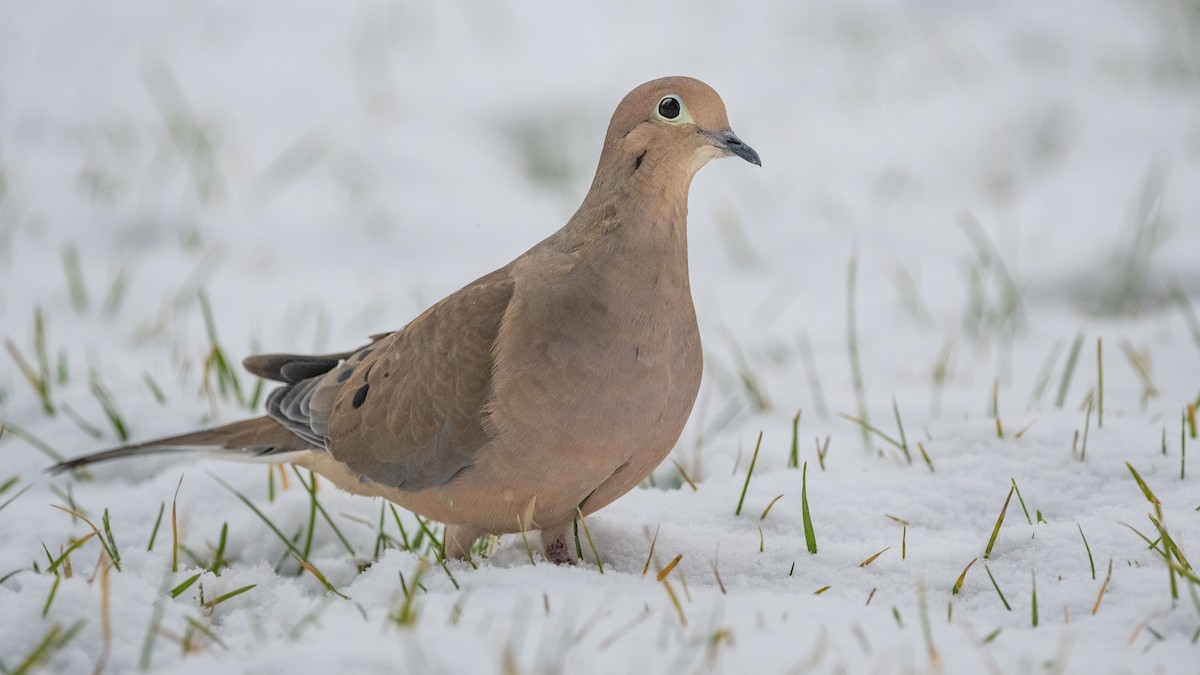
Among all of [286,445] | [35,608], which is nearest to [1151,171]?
[286,445]

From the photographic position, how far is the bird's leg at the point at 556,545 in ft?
9.70

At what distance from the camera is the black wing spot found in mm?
3207

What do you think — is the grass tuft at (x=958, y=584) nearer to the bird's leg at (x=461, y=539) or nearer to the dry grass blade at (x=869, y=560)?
the dry grass blade at (x=869, y=560)

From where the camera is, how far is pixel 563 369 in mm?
2676

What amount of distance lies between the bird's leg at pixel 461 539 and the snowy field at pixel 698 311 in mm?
93

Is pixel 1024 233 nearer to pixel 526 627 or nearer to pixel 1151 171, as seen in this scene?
pixel 1151 171

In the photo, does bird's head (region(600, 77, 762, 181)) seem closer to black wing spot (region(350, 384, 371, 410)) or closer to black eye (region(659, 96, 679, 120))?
black eye (region(659, 96, 679, 120))

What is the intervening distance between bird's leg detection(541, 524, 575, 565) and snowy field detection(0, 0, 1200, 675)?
Answer: 0.07 metres

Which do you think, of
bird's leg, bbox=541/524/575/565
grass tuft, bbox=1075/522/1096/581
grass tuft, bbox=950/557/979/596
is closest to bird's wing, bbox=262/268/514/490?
bird's leg, bbox=541/524/575/565

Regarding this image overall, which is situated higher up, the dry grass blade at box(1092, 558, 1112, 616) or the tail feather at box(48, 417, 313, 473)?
the tail feather at box(48, 417, 313, 473)

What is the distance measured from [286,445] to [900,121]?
5.34 m

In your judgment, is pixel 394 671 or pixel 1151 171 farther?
pixel 1151 171

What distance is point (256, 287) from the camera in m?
5.59

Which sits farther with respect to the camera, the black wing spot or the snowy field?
the black wing spot
